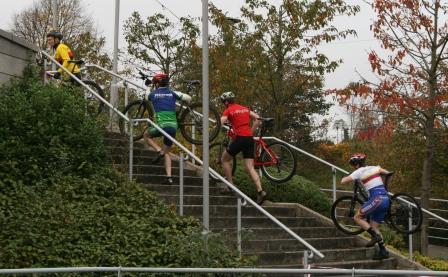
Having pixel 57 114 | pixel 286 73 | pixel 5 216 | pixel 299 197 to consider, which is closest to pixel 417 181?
pixel 286 73

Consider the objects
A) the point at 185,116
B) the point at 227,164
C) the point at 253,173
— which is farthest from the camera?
the point at 185,116

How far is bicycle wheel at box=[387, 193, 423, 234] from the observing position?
11.2 m

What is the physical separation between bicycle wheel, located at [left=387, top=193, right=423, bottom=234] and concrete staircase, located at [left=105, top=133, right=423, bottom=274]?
23.5 inches

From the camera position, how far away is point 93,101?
13.0m

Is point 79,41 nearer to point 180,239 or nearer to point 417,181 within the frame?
point 417,181

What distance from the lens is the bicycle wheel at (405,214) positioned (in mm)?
11219

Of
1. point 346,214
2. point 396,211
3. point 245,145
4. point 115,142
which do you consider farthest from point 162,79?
point 396,211

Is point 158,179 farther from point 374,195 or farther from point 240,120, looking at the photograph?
point 374,195

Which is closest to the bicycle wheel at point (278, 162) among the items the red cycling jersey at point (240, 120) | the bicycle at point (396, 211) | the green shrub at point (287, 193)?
the green shrub at point (287, 193)

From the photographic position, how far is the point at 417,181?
82.8ft

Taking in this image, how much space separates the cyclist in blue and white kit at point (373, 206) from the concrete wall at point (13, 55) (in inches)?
245

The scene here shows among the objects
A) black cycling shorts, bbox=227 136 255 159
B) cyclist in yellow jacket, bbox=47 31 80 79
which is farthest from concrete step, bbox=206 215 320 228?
cyclist in yellow jacket, bbox=47 31 80 79

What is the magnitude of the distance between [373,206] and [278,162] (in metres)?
2.39

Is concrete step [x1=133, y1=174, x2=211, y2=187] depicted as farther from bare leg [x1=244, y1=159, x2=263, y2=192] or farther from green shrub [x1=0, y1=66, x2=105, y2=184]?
bare leg [x1=244, y1=159, x2=263, y2=192]
